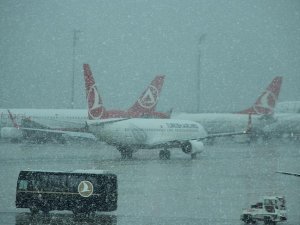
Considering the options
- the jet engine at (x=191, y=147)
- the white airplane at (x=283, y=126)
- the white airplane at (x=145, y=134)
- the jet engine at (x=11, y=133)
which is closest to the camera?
the white airplane at (x=145, y=134)

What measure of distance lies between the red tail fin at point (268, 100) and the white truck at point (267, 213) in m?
74.5

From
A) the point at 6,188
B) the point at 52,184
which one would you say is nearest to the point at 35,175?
the point at 52,184

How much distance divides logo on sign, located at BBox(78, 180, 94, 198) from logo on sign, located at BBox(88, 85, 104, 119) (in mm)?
31649

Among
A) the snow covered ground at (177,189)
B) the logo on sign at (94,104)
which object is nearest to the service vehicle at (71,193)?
the snow covered ground at (177,189)

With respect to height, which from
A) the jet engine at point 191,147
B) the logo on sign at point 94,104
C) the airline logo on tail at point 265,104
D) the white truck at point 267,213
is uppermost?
the airline logo on tail at point 265,104

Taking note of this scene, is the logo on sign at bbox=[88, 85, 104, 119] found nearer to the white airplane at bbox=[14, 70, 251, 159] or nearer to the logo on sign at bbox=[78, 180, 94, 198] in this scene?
the white airplane at bbox=[14, 70, 251, 159]

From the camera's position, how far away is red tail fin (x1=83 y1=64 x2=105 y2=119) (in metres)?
58.5

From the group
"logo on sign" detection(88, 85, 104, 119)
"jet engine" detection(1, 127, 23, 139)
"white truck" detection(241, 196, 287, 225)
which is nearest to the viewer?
"white truck" detection(241, 196, 287, 225)

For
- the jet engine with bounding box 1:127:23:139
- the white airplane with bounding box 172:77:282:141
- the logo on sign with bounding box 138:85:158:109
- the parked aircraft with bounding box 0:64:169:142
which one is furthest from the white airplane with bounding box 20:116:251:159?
the white airplane with bounding box 172:77:282:141

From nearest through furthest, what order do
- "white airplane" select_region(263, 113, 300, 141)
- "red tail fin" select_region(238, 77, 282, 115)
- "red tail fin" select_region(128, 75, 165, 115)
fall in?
"red tail fin" select_region(128, 75, 165, 115)
"red tail fin" select_region(238, 77, 282, 115)
"white airplane" select_region(263, 113, 300, 141)

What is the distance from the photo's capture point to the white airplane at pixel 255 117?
3898 inches

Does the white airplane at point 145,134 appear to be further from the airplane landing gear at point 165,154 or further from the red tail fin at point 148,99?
the red tail fin at point 148,99

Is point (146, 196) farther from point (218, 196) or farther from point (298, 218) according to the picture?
point (298, 218)

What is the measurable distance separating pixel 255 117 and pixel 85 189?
246ft
